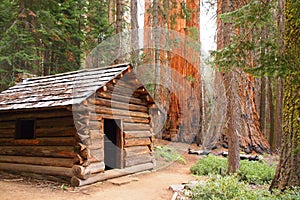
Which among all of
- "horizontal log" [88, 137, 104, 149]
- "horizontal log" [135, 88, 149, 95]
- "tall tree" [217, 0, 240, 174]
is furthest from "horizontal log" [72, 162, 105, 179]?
"tall tree" [217, 0, 240, 174]

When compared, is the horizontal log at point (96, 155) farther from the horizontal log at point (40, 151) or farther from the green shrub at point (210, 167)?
the green shrub at point (210, 167)

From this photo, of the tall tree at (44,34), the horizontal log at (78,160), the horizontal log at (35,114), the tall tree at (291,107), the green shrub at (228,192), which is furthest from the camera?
the tall tree at (44,34)

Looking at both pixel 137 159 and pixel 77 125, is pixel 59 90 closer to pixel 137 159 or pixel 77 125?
pixel 77 125

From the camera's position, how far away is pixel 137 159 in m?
10.2

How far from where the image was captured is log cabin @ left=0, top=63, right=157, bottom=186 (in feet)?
25.8

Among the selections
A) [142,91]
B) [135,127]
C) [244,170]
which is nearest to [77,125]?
[135,127]

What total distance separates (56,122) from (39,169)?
5.15ft

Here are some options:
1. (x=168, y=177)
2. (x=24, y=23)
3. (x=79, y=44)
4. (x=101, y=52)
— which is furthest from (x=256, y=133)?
(x=24, y=23)

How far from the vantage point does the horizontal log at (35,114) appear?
8.48 metres

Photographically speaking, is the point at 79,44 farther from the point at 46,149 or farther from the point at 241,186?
the point at 241,186

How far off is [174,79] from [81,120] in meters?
12.3

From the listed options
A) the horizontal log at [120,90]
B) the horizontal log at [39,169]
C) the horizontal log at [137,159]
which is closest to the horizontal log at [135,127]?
the horizontal log at [137,159]

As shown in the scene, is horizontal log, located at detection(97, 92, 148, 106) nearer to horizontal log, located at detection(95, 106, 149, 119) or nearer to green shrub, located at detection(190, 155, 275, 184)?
horizontal log, located at detection(95, 106, 149, 119)

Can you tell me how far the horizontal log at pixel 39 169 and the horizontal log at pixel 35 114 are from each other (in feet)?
5.11
